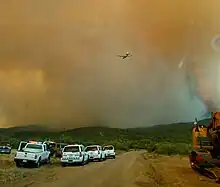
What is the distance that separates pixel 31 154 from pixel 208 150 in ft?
54.1

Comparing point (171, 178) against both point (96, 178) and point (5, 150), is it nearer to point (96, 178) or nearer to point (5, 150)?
point (96, 178)

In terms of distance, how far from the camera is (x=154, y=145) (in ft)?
351

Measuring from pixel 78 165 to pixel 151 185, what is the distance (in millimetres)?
20635

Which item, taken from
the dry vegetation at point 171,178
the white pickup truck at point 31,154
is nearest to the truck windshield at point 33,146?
the white pickup truck at point 31,154

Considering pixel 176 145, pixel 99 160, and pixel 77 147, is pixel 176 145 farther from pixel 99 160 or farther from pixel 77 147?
pixel 77 147

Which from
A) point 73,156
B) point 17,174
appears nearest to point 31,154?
point 73,156

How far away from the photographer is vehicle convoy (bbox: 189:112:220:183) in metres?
27.8

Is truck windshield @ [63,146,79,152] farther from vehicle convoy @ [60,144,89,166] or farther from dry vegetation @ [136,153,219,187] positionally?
dry vegetation @ [136,153,219,187]

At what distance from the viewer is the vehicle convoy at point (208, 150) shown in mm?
27828

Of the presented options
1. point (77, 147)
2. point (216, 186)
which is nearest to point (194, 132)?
point (216, 186)

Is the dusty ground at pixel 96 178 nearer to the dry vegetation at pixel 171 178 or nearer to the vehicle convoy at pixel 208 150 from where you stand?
the dry vegetation at pixel 171 178

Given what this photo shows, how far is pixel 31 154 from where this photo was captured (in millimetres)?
37844

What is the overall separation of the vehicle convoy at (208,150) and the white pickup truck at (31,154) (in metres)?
14.7

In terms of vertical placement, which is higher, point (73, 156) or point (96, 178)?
point (73, 156)
